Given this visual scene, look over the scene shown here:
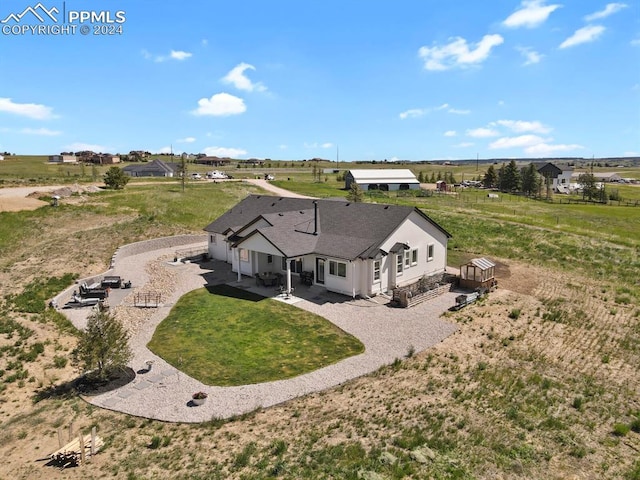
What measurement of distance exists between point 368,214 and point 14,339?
21.7 metres

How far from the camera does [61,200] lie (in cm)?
5328

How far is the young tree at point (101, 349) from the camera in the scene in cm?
1656

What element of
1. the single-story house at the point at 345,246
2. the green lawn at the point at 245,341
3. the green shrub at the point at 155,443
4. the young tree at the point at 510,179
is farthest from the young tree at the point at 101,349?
the young tree at the point at 510,179

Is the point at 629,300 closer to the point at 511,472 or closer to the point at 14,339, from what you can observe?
the point at 511,472

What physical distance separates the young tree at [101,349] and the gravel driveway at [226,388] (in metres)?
1.09

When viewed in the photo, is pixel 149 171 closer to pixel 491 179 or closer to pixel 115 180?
pixel 115 180

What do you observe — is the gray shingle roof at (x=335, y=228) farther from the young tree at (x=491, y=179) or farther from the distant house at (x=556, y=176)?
the distant house at (x=556, y=176)

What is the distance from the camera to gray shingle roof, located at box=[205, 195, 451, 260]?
2714 cm

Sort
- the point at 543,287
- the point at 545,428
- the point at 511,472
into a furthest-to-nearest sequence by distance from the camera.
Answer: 1. the point at 543,287
2. the point at 545,428
3. the point at 511,472

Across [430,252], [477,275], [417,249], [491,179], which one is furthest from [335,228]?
[491,179]

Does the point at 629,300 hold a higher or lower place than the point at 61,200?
lower

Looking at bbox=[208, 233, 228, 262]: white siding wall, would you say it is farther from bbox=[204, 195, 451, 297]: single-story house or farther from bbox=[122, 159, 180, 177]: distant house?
bbox=[122, 159, 180, 177]: distant house

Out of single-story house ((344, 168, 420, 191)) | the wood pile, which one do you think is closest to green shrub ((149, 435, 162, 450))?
the wood pile

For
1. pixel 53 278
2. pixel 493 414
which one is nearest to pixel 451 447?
pixel 493 414
